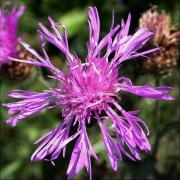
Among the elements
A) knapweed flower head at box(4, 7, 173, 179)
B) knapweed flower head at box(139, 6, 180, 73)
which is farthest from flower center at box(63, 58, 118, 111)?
knapweed flower head at box(139, 6, 180, 73)

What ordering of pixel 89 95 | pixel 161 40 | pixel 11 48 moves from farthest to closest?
pixel 11 48 < pixel 161 40 < pixel 89 95

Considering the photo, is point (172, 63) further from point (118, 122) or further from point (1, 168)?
point (1, 168)

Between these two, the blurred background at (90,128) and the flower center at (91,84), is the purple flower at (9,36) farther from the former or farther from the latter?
the flower center at (91,84)

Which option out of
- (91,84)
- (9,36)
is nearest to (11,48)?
(9,36)

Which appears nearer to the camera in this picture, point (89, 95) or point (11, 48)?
point (89, 95)

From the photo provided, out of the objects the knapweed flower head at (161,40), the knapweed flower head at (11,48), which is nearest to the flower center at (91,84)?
the knapweed flower head at (161,40)

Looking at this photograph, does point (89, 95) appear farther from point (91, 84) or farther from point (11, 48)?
point (11, 48)

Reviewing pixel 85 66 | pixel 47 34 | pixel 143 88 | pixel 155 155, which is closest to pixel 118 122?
pixel 143 88
